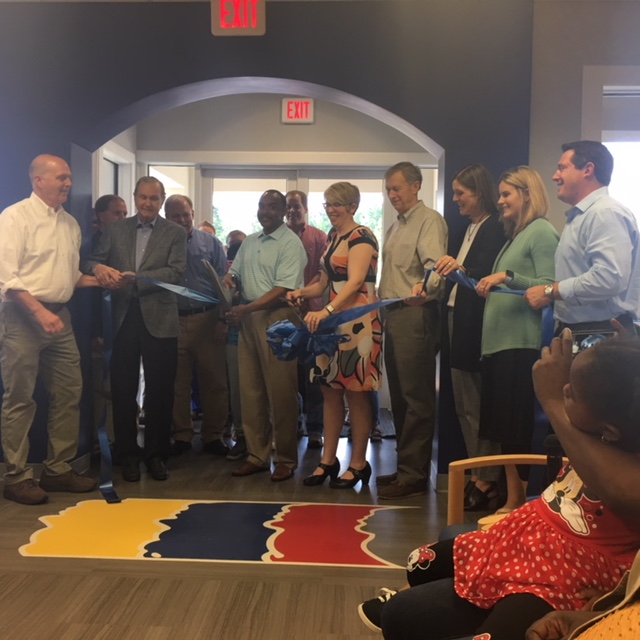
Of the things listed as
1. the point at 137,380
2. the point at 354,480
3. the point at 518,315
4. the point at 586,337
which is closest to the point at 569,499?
the point at 586,337

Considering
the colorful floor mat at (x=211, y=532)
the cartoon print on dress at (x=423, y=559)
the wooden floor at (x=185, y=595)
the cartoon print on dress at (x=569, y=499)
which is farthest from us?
the colorful floor mat at (x=211, y=532)

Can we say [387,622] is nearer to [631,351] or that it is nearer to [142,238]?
[631,351]

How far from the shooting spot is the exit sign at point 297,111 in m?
7.41

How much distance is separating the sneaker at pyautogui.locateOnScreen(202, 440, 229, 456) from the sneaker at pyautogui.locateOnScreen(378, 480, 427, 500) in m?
1.33

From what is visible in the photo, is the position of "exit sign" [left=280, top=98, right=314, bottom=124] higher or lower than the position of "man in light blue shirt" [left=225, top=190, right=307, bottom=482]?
higher

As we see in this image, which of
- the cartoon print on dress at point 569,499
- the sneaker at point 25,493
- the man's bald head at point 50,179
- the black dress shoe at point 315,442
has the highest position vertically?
the man's bald head at point 50,179

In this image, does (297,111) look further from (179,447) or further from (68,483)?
(68,483)

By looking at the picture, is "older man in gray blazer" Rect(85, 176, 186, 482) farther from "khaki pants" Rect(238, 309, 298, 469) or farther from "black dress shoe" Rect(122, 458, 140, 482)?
"khaki pants" Rect(238, 309, 298, 469)

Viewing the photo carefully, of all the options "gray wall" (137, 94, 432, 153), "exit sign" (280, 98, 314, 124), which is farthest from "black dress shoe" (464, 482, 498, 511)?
"exit sign" (280, 98, 314, 124)

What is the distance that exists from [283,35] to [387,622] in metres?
3.46

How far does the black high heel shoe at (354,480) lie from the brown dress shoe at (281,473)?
29 centimetres

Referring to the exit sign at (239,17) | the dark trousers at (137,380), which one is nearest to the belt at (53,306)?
the dark trousers at (137,380)

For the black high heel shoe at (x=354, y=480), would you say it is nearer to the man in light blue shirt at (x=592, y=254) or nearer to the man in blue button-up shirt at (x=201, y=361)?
the man in blue button-up shirt at (x=201, y=361)

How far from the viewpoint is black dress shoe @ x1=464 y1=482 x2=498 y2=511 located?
153 inches
